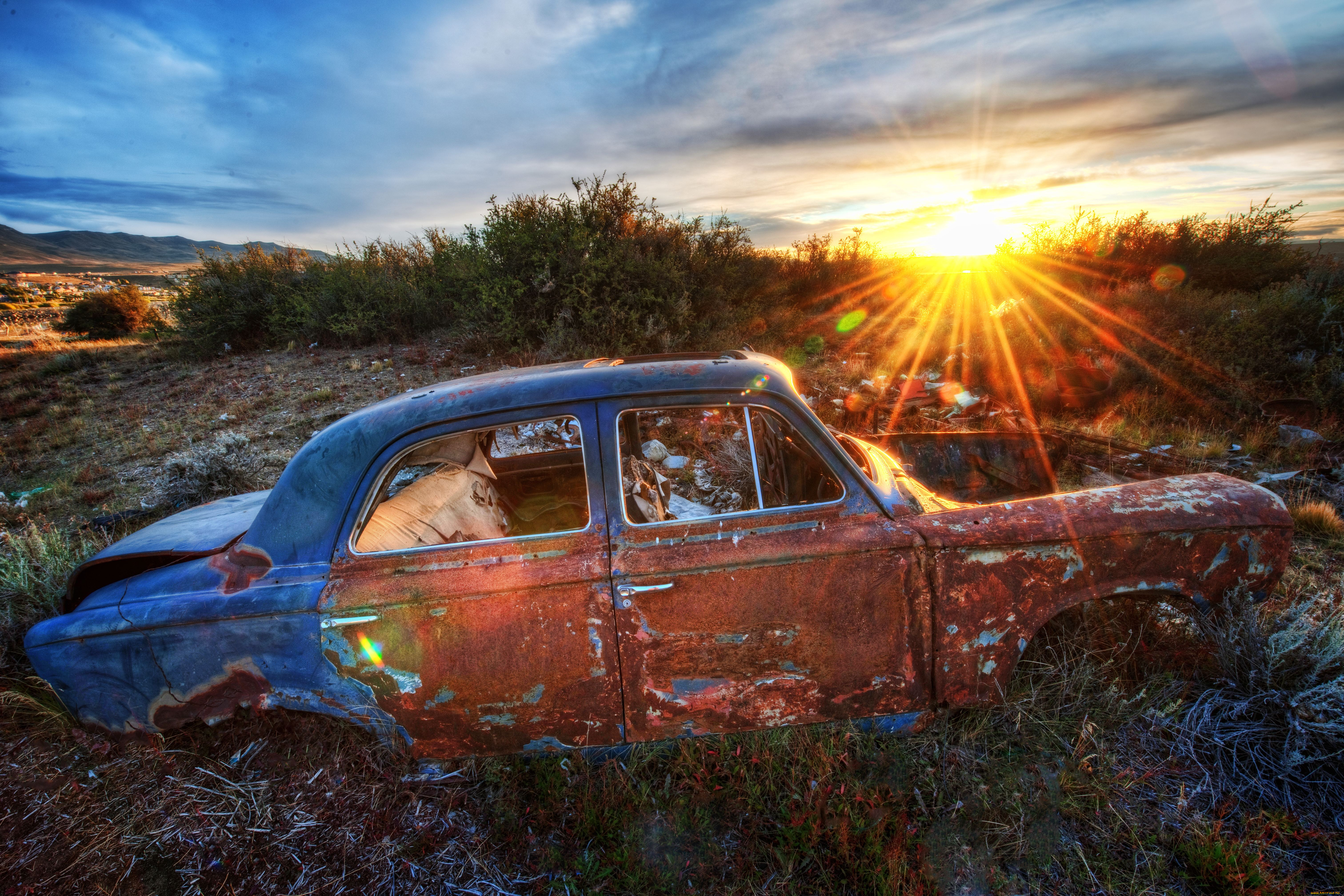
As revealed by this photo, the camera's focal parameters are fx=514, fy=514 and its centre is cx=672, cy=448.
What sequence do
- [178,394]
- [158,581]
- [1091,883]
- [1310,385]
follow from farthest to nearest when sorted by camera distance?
[178,394]
[1310,385]
[158,581]
[1091,883]

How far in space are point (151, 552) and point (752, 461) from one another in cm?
260

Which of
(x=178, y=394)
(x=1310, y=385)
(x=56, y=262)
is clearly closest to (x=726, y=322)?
(x=1310, y=385)

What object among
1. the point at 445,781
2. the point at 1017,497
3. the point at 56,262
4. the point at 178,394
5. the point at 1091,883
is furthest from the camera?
the point at 56,262

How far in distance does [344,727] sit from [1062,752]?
3.10 metres

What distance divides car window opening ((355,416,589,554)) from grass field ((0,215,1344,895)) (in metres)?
0.88

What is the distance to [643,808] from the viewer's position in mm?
2137

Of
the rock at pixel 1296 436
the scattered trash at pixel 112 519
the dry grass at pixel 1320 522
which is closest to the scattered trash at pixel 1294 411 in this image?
the rock at pixel 1296 436

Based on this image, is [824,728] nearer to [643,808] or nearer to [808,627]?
[808,627]

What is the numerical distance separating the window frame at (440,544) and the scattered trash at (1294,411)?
7.93m

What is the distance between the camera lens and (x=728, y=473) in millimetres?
4699

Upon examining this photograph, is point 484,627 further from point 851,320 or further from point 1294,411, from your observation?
point 851,320

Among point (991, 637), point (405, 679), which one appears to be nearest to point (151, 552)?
point (405, 679)

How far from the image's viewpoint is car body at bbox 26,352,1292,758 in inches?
76.4

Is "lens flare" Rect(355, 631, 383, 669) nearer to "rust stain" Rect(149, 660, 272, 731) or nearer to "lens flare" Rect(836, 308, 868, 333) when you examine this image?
"rust stain" Rect(149, 660, 272, 731)
